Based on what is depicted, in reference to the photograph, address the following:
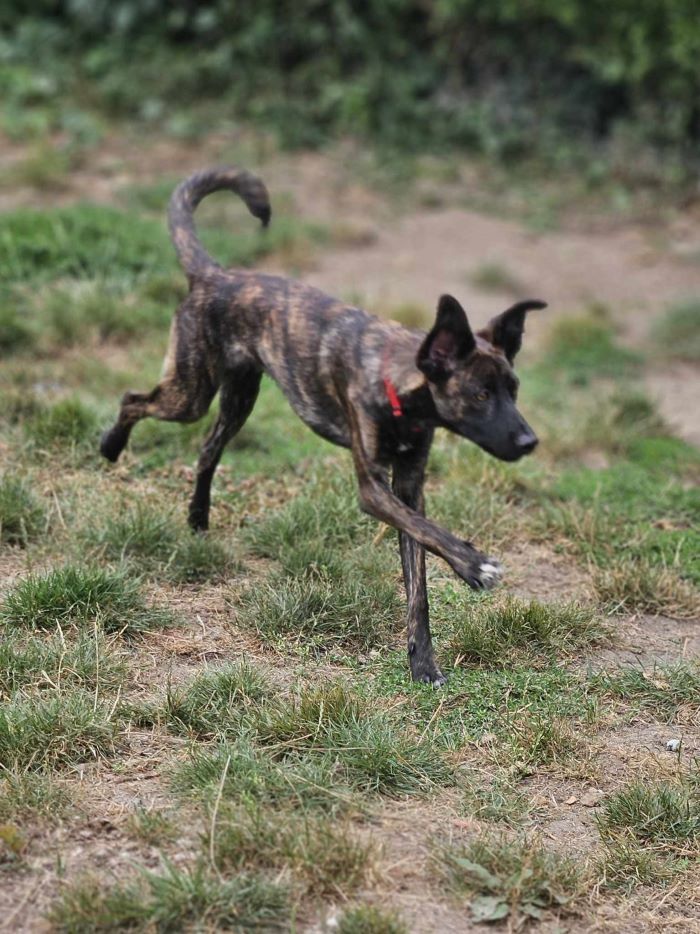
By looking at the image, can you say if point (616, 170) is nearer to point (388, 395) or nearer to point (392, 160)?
point (392, 160)

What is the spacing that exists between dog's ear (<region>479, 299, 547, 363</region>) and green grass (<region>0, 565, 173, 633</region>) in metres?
1.83

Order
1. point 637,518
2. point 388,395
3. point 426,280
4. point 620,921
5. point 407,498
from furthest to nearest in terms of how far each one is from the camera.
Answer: point 426,280
point 637,518
point 407,498
point 388,395
point 620,921

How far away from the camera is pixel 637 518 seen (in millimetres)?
7441

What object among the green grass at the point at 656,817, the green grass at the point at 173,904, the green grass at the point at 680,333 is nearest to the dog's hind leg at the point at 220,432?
the green grass at the point at 656,817

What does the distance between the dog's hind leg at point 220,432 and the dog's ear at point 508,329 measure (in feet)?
5.00

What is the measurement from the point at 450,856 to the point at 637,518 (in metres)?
3.37

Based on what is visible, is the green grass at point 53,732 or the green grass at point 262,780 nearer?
the green grass at point 262,780

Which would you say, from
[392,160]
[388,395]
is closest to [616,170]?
[392,160]

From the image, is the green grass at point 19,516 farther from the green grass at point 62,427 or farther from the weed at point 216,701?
the weed at point 216,701

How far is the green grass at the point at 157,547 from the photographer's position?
638 centimetres

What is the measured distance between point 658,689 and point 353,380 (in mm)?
1781

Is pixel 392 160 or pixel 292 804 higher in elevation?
pixel 392 160

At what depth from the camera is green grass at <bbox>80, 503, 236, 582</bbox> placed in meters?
6.38

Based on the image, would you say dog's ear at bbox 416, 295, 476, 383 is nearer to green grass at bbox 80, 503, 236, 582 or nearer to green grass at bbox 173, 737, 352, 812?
green grass at bbox 173, 737, 352, 812
